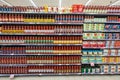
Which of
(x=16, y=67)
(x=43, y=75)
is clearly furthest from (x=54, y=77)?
(x=16, y=67)

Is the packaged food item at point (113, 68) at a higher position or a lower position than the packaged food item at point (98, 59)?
lower

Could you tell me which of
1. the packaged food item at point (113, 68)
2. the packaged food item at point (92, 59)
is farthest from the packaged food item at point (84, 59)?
the packaged food item at point (113, 68)

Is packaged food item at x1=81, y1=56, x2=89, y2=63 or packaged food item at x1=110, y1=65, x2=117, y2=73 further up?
packaged food item at x1=81, y1=56, x2=89, y2=63

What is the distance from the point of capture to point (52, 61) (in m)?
4.83

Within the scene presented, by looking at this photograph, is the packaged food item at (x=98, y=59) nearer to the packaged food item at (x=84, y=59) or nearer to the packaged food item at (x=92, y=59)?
the packaged food item at (x=92, y=59)

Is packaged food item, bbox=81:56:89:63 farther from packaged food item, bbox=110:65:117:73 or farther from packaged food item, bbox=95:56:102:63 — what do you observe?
packaged food item, bbox=110:65:117:73

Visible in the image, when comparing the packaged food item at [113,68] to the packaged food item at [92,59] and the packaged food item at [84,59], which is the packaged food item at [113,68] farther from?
the packaged food item at [84,59]

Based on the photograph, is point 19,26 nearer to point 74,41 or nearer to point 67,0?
point 74,41

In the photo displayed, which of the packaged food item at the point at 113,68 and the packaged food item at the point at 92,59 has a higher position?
the packaged food item at the point at 92,59

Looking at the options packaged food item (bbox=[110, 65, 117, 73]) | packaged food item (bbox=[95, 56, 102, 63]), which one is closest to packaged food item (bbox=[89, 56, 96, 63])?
packaged food item (bbox=[95, 56, 102, 63])

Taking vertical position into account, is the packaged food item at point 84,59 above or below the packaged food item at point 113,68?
above

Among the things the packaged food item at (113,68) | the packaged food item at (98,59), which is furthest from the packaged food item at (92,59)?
the packaged food item at (113,68)

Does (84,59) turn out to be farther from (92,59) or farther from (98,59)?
(98,59)

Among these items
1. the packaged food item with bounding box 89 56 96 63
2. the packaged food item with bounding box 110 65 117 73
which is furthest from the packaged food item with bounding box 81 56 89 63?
the packaged food item with bounding box 110 65 117 73
